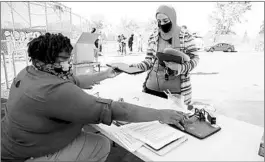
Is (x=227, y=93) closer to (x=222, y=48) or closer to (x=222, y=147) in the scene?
(x=222, y=147)

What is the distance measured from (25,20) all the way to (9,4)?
66 cm

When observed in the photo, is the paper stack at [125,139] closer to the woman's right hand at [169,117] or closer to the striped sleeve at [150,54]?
the woman's right hand at [169,117]

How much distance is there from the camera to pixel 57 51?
991 mm

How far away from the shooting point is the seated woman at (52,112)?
2.85 ft

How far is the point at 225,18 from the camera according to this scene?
14602mm

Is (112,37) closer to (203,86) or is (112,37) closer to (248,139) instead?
(203,86)

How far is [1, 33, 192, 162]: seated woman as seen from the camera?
2.85 feet

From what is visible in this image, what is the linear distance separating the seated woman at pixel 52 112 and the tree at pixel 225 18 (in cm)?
1453

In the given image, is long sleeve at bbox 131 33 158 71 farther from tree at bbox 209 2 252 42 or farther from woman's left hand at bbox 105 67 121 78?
tree at bbox 209 2 252 42

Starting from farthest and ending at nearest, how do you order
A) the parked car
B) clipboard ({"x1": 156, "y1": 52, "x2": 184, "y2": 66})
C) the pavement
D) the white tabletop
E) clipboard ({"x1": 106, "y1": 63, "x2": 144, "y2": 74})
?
the parked car → the pavement → clipboard ({"x1": 106, "y1": 63, "x2": 144, "y2": 74}) → clipboard ({"x1": 156, "y1": 52, "x2": 184, "y2": 66}) → the white tabletop

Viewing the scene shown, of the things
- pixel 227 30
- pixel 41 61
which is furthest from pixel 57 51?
pixel 227 30

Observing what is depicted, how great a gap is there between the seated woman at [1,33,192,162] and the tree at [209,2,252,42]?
1453cm

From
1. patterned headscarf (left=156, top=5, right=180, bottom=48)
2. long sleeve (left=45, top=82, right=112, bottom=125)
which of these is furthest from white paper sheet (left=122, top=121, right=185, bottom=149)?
patterned headscarf (left=156, top=5, right=180, bottom=48)

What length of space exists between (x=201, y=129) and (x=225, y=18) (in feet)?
52.1
